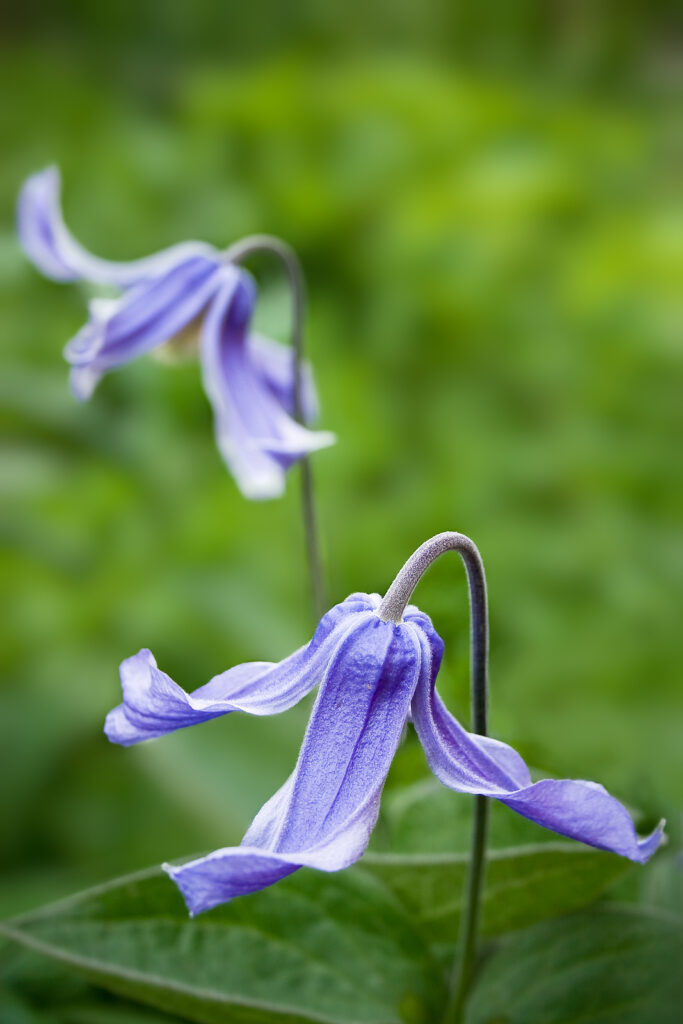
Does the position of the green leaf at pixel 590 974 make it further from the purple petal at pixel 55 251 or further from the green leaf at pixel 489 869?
the purple petal at pixel 55 251

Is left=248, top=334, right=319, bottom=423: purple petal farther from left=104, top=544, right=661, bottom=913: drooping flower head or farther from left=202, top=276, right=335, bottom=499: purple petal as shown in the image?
left=104, top=544, right=661, bottom=913: drooping flower head

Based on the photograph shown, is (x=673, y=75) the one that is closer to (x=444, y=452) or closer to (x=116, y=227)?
(x=116, y=227)

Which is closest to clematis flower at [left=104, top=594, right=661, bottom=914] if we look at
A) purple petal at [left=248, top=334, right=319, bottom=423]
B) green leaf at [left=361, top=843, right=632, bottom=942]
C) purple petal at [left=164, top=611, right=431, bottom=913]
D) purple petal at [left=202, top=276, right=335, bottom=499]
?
purple petal at [left=164, top=611, right=431, bottom=913]

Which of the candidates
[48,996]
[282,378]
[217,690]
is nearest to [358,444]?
[282,378]

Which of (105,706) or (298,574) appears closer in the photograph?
(105,706)

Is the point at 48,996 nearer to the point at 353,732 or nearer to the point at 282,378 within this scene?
the point at 353,732

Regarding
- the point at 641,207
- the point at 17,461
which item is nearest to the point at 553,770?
the point at 17,461

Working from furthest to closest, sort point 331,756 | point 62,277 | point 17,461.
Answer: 1. point 17,461
2. point 62,277
3. point 331,756
